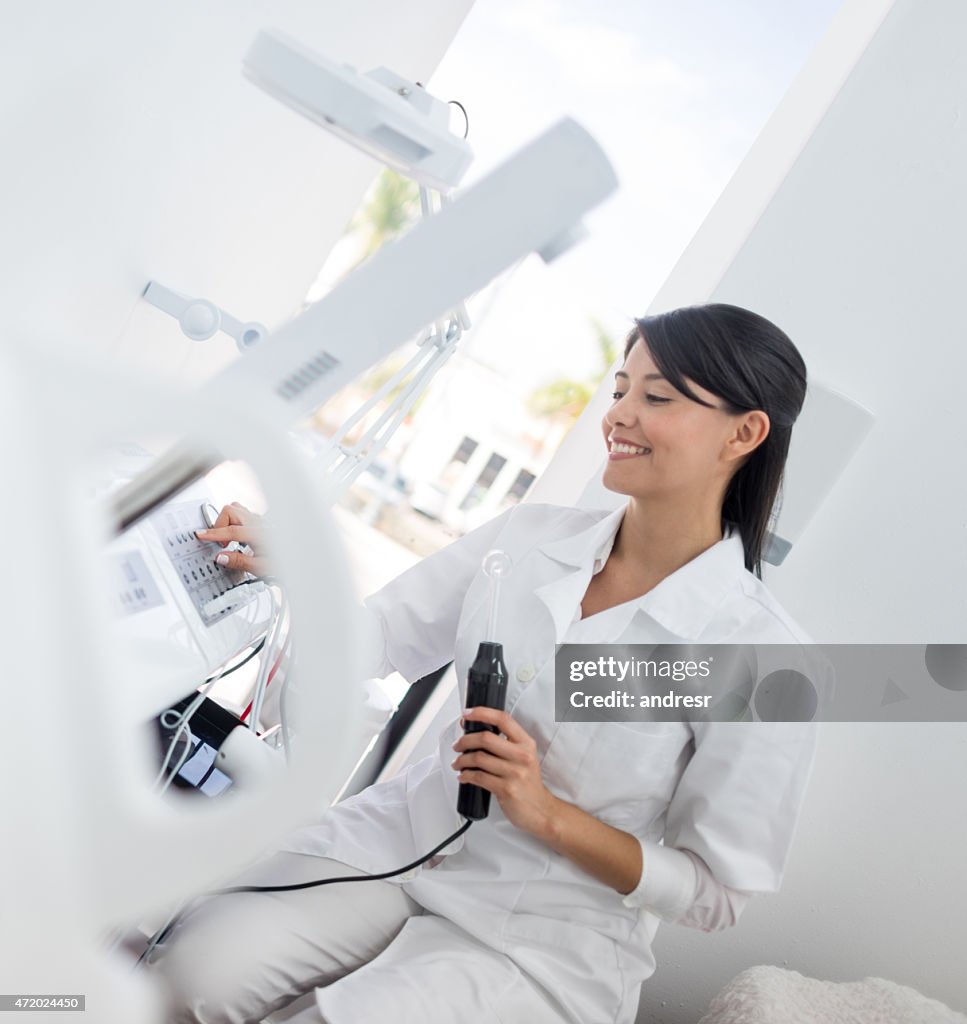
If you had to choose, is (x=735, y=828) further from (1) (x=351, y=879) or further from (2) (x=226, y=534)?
(2) (x=226, y=534)

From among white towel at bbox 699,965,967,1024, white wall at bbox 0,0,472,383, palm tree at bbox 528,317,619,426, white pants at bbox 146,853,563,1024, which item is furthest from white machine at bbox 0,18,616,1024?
palm tree at bbox 528,317,619,426

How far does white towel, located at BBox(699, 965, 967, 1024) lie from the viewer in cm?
140

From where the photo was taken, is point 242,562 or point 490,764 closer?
point 490,764

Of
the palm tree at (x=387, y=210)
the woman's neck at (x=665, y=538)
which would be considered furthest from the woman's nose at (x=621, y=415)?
the palm tree at (x=387, y=210)

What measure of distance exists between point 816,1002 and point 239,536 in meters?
1.12

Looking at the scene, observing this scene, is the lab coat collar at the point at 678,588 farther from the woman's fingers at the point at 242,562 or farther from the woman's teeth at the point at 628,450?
the woman's fingers at the point at 242,562

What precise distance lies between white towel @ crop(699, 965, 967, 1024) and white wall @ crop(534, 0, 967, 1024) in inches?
4.6

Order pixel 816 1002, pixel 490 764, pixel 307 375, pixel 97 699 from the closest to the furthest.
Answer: pixel 97 699, pixel 307 375, pixel 490 764, pixel 816 1002

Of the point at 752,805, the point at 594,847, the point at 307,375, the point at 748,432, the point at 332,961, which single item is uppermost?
the point at 748,432

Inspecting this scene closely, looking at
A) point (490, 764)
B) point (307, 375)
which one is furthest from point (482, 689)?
point (307, 375)

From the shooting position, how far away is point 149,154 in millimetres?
1103

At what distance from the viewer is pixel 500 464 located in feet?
12.5

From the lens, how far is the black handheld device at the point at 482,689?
1006mm

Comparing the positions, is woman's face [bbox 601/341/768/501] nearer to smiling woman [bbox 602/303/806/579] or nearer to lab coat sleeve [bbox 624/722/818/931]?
→ smiling woman [bbox 602/303/806/579]
